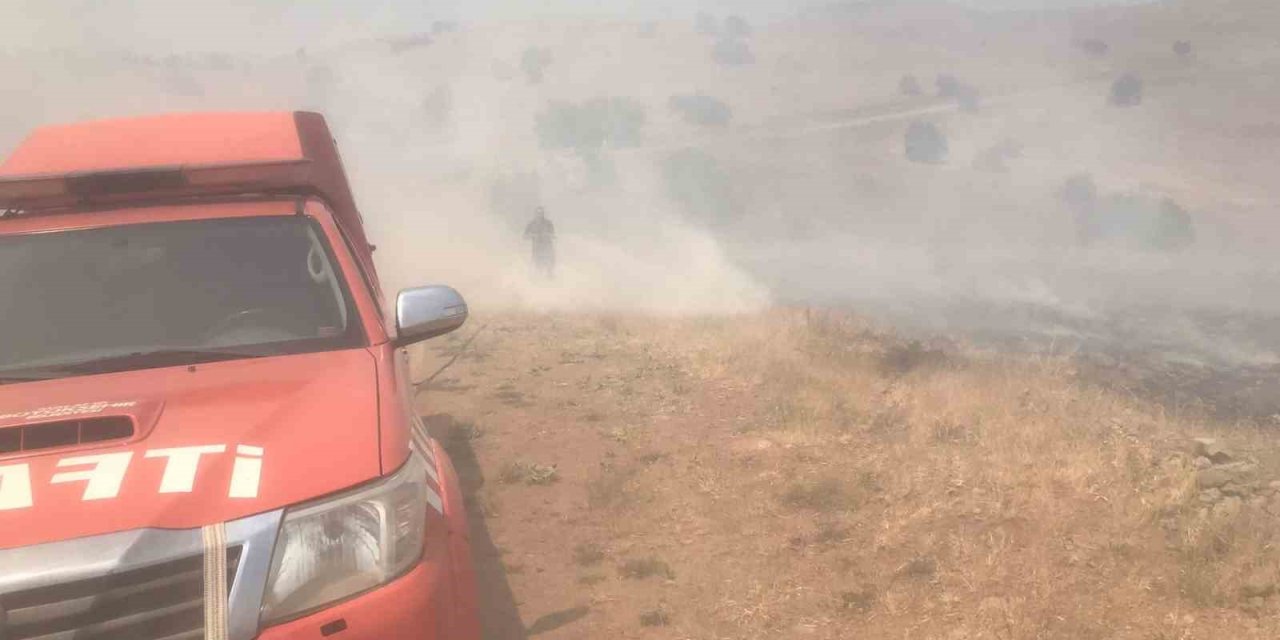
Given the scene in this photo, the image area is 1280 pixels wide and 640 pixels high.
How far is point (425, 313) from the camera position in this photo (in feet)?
11.8

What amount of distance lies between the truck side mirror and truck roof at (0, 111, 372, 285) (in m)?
0.73

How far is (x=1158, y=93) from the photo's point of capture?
202 ft

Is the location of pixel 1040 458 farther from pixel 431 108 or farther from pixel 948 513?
pixel 431 108

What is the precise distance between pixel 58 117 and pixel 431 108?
71.7ft

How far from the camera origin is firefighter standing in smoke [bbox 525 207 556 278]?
2030 centimetres

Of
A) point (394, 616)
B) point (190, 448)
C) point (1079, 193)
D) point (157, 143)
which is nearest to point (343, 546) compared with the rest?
point (394, 616)

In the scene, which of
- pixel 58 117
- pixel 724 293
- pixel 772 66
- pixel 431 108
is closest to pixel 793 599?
pixel 724 293

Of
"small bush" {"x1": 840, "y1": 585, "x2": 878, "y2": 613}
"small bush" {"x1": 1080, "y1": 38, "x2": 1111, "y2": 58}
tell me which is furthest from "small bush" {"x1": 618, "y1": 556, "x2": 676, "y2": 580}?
"small bush" {"x1": 1080, "y1": 38, "x2": 1111, "y2": 58}

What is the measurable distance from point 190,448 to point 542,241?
18.1 m

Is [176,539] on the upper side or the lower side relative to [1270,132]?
upper

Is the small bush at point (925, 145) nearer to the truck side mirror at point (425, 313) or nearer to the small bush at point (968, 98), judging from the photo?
the small bush at point (968, 98)

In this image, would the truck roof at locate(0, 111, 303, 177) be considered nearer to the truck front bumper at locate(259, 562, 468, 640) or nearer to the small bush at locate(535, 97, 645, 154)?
the truck front bumper at locate(259, 562, 468, 640)

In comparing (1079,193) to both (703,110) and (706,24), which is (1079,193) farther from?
(706,24)

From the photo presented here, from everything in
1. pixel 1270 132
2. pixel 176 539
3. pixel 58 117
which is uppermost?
pixel 176 539
